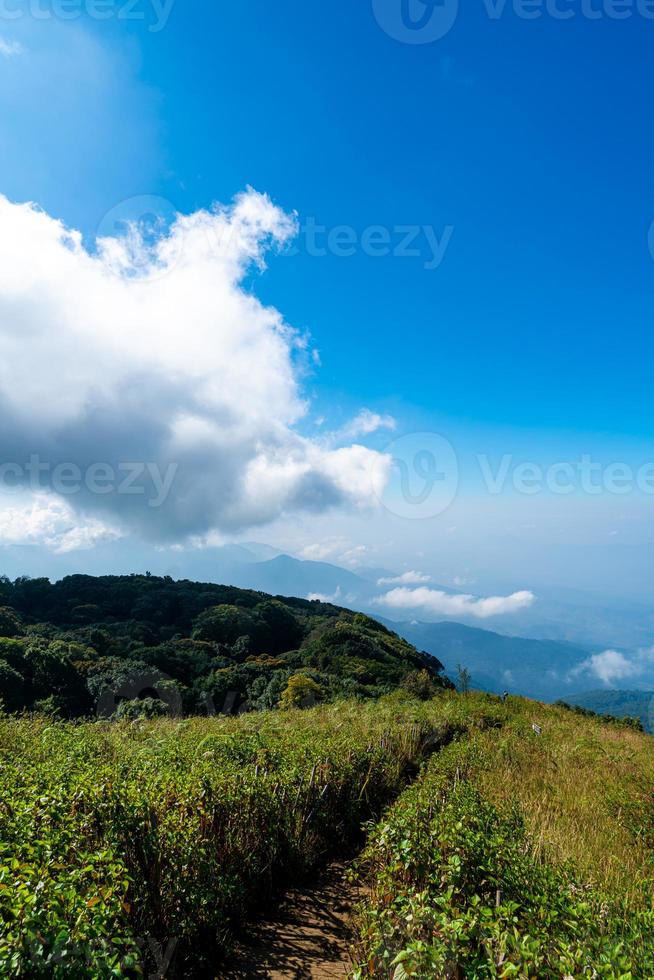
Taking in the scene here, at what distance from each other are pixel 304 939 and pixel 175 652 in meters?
27.2

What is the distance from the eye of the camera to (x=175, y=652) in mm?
29109

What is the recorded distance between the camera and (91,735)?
19.9ft

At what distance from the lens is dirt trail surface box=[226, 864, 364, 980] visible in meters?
3.67

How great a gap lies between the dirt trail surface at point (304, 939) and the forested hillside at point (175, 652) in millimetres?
6447

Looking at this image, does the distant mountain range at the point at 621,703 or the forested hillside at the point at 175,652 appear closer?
the forested hillside at the point at 175,652

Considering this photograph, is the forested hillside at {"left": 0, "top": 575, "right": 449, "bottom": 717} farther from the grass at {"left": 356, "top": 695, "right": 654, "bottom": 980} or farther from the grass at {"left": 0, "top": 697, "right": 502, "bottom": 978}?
the grass at {"left": 356, "top": 695, "right": 654, "bottom": 980}

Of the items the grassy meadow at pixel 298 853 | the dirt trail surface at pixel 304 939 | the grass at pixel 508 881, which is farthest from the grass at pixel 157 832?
the grass at pixel 508 881

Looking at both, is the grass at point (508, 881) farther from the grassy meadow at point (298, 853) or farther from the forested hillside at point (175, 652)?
the forested hillside at point (175, 652)

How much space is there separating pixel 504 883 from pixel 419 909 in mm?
955

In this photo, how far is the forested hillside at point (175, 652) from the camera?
69.7ft

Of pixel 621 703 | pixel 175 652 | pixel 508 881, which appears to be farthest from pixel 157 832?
pixel 621 703

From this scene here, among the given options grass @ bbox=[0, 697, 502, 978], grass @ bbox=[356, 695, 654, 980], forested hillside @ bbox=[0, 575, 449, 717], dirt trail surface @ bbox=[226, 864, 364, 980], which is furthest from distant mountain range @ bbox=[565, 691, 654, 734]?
dirt trail surface @ bbox=[226, 864, 364, 980]

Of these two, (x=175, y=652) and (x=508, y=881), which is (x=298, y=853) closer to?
(x=508, y=881)

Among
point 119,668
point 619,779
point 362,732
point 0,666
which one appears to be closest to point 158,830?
point 362,732
